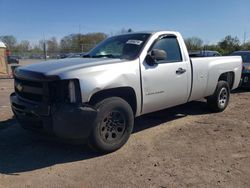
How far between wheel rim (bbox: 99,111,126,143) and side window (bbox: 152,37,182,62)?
159 cm

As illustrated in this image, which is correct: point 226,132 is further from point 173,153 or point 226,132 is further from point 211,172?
point 211,172

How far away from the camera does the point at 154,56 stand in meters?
5.23

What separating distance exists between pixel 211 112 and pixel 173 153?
3.19 m

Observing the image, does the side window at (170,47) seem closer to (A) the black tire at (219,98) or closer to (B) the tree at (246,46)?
(A) the black tire at (219,98)

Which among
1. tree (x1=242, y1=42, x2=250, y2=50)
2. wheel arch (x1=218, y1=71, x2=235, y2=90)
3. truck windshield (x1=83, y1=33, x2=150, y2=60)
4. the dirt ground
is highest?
tree (x1=242, y1=42, x2=250, y2=50)

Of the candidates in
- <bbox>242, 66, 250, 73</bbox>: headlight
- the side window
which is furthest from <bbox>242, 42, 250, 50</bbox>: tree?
the side window

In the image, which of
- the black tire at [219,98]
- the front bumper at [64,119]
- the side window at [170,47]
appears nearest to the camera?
the front bumper at [64,119]

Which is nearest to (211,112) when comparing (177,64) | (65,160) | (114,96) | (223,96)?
(223,96)

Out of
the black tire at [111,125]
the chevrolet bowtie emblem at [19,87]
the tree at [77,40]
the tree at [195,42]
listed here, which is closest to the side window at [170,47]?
the black tire at [111,125]

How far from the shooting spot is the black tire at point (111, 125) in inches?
175

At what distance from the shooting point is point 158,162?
4.35 m

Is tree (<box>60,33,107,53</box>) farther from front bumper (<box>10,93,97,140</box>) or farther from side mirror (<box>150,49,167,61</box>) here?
front bumper (<box>10,93,97,140</box>)

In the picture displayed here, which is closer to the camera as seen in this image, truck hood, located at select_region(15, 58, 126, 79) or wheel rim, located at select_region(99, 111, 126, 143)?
truck hood, located at select_region(15, 58, 126, 79)

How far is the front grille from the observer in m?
4.36
